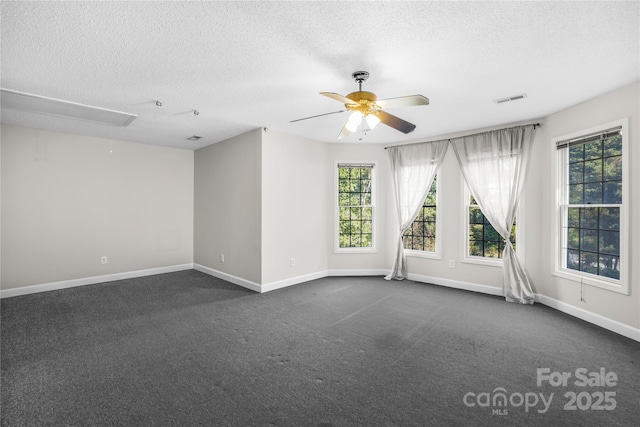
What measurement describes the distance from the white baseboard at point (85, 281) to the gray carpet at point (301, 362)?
0.78 feet

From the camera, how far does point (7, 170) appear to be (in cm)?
434

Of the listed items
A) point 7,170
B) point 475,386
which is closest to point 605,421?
point 475,386

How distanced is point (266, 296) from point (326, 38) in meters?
3.45

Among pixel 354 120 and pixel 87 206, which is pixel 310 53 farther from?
pixel 87 206

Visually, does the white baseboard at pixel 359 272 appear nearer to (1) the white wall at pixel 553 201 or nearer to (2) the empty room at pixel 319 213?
(2) the empty room at pixel 319 213

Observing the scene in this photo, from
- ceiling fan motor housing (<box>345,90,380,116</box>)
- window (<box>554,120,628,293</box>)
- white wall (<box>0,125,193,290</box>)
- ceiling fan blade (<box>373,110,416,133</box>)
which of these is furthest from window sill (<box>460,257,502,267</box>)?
white wall (<box>0,125,193,290</box>)

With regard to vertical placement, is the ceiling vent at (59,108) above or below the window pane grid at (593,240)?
above

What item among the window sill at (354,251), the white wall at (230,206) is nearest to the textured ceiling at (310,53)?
the white wall at (230,206)

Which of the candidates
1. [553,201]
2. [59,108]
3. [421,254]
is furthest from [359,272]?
[59,108]

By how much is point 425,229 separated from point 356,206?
1.32 metres

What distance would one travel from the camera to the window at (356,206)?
5707 mm

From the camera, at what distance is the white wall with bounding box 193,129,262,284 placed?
471 cm

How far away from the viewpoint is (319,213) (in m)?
5.45

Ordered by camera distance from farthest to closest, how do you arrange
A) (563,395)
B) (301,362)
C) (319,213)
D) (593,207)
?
(319,213), (593,207), (301,362), (563,395)
